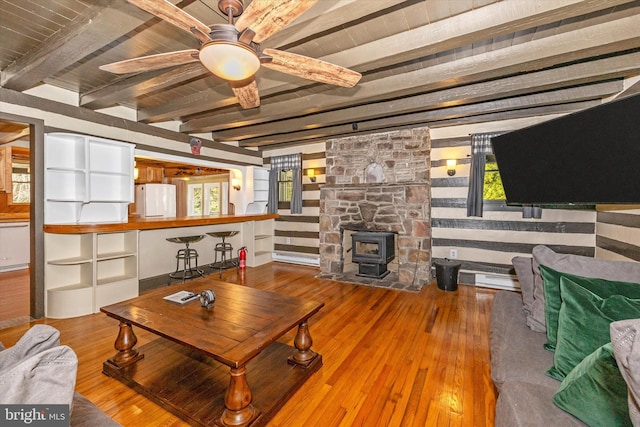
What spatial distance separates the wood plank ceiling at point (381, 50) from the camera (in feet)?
6.19

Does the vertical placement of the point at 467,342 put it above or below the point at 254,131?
below

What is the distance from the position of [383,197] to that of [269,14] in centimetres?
374

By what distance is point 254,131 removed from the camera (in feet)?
15.9

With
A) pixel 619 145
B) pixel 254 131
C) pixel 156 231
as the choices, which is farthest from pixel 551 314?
pixel 156 231

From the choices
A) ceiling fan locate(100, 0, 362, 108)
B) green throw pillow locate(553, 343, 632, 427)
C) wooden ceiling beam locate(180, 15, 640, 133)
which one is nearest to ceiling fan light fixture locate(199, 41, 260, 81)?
ceiling fan locate(100, 0, 362, 108)

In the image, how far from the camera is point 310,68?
198 centimetres

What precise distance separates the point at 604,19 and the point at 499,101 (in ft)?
5.02

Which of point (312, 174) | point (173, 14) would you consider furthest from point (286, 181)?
point (173, 14)

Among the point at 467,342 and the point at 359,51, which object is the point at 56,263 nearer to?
the point at 359,51

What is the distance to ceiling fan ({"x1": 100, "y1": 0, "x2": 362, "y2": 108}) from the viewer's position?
1.39 metres

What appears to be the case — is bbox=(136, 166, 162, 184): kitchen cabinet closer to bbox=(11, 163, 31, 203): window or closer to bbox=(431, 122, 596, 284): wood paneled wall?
bbox=(11, 163, 31, 203): window

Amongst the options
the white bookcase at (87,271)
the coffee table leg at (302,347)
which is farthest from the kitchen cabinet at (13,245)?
the coffee table leg at (302,347)

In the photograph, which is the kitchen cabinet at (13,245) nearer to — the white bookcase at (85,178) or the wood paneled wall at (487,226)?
the white bookcase at (85,178)

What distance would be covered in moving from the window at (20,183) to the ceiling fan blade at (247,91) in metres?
6.61
